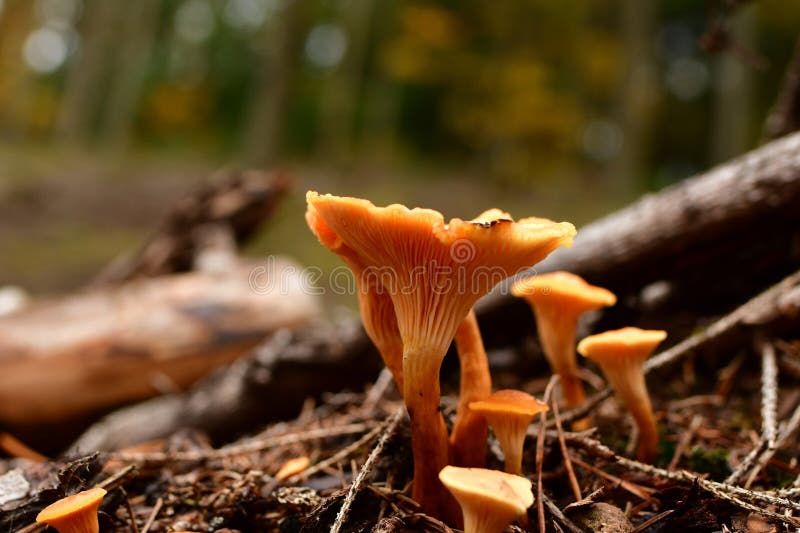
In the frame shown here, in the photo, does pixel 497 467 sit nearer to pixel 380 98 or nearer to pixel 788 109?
pixel 788 109

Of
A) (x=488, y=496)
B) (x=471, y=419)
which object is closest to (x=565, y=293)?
(x=471, y=419)

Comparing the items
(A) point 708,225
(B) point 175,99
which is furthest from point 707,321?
(B) point 175,99

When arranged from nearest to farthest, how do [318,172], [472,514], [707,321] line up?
[472,514] → [707,321] → [318,172]

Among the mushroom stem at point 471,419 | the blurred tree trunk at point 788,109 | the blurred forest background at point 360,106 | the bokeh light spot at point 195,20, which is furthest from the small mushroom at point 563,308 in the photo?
the bokeh light spot at point 195,20

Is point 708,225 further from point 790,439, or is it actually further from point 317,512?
point 317,512

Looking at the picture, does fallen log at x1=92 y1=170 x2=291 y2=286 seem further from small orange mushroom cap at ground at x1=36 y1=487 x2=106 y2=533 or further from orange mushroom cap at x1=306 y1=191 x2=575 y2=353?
orange mushroom cap at x1=306 y1=191 x2=575 y2=353

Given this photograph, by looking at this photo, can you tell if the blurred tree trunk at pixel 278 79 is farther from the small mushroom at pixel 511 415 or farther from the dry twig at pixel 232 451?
the small mushroom at pixel 511 415

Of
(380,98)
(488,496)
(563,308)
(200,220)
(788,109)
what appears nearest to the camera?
(488,496)
